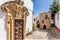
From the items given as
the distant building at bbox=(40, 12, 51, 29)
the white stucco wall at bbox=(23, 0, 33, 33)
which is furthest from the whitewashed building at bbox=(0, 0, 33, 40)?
the distant building at bbox=(40, 12, 51, 29)

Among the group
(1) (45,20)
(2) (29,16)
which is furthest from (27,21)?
(1) (45,20)

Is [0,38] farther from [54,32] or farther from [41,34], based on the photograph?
[54,32]

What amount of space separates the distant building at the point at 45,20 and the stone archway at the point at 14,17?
16 cm

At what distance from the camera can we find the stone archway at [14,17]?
1799 millimetres

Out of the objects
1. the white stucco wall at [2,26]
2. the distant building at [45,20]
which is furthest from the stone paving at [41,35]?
the white stucco wall at [2,26]

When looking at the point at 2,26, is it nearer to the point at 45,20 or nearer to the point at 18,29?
the point at 18,29

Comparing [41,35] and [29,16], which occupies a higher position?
[29,16]

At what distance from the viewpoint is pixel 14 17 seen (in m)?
1.82

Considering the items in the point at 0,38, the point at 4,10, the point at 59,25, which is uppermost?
the point at 4,10

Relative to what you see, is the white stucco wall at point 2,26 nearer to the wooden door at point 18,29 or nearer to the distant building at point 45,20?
the wooden door at point 18,29

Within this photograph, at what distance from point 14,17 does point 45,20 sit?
11.4 inches

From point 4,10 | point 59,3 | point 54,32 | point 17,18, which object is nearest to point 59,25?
point 54,32

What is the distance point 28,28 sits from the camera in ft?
5.95

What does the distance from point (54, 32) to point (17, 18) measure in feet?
1.22
